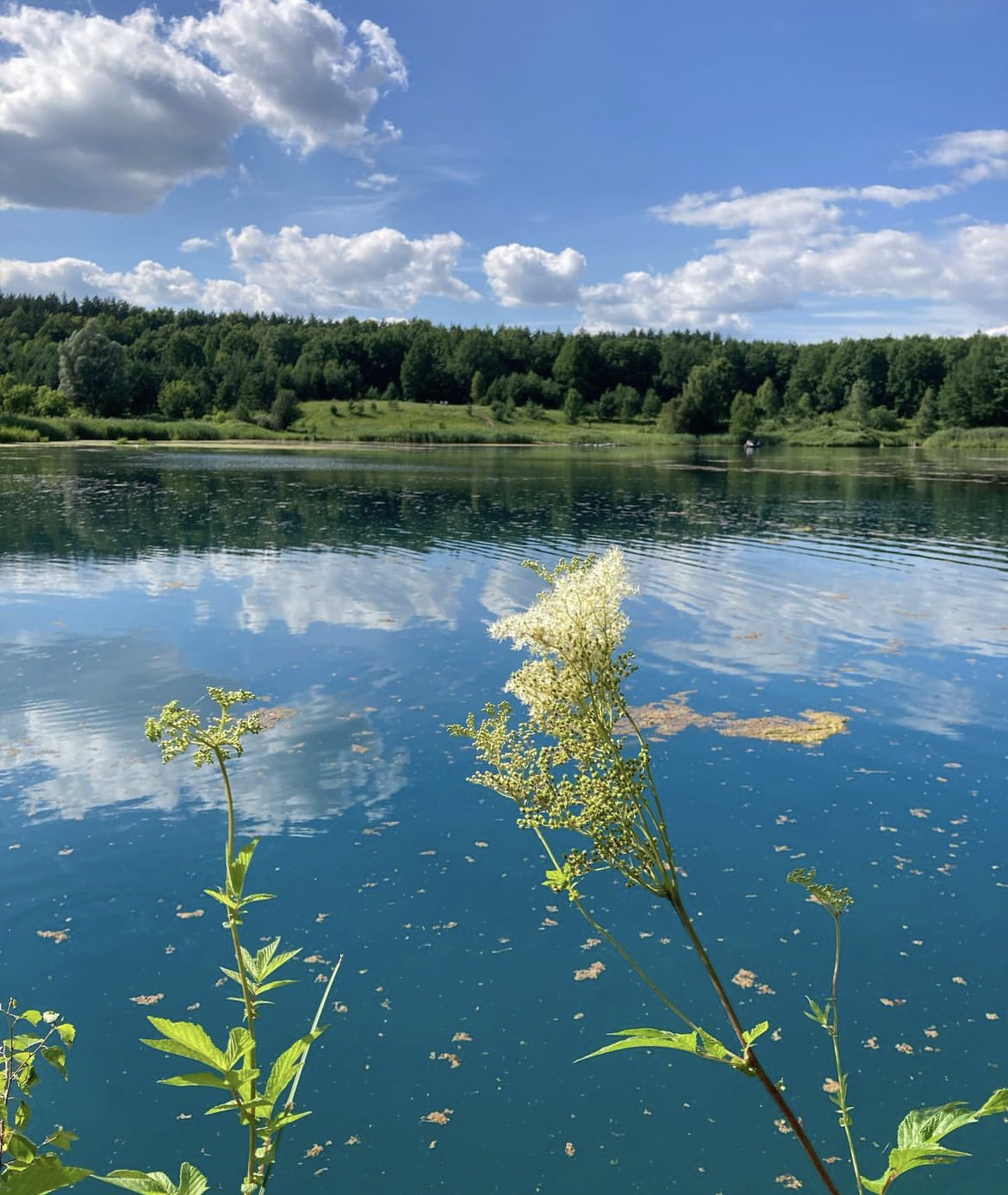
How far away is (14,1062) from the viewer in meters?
→ 3.09

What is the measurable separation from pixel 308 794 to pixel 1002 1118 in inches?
327

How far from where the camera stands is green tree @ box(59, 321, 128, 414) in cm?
13525

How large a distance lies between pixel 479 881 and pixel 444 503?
37808 millimetres

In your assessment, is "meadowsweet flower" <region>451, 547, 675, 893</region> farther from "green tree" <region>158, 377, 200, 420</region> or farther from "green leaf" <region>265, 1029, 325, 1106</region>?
"green tree" <region>158, 377, 200, 420</region>

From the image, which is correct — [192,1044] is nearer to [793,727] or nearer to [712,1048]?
[712,1048]

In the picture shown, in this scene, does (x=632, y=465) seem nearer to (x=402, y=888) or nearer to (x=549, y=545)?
(x=549, y=545)

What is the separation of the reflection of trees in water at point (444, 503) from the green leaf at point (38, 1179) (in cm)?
3007

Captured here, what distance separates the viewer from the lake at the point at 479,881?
22.1 feet

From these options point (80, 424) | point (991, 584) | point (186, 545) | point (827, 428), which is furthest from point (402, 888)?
point (827, 428)

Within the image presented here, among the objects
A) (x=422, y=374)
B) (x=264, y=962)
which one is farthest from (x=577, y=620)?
(x=422, y=374)

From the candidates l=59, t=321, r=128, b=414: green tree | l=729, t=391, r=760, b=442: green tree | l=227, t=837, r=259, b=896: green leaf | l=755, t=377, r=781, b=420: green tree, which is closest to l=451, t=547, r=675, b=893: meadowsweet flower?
l=227, t=837, r=259, b=896: green leaf

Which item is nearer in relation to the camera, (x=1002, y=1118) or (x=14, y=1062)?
(x=14, y=1062)

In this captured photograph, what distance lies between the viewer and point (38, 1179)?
2.19 meters

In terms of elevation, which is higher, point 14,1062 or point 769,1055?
point 14,1062
